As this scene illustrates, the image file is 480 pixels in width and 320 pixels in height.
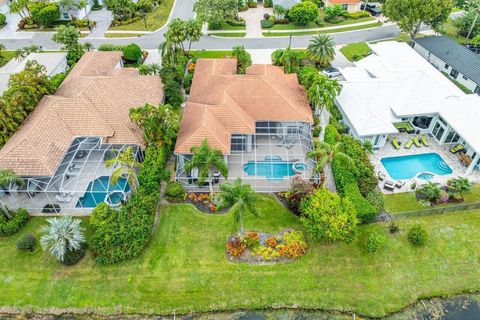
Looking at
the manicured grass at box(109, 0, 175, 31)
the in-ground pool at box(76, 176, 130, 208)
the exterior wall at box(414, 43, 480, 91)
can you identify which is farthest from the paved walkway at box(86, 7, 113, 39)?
the exterior wall at box(414, 43, 480, 91)

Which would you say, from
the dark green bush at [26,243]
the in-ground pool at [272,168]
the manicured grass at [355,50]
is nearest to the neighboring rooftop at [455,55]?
the manicured grass at [355,50]

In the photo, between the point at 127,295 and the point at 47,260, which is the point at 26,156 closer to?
the point at 47,260

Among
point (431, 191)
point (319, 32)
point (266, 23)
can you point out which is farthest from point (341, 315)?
point (266, 23)

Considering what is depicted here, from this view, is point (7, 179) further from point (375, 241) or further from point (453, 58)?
point (453, 58)

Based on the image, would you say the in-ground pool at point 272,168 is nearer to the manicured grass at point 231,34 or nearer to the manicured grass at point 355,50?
the manicured grass at point 355,50

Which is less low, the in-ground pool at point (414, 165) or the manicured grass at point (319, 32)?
the manicured grass at point (319, 32)

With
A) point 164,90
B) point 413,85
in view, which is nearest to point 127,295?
point 164,90

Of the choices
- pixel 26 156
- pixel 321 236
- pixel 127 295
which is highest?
pixel 26 156
